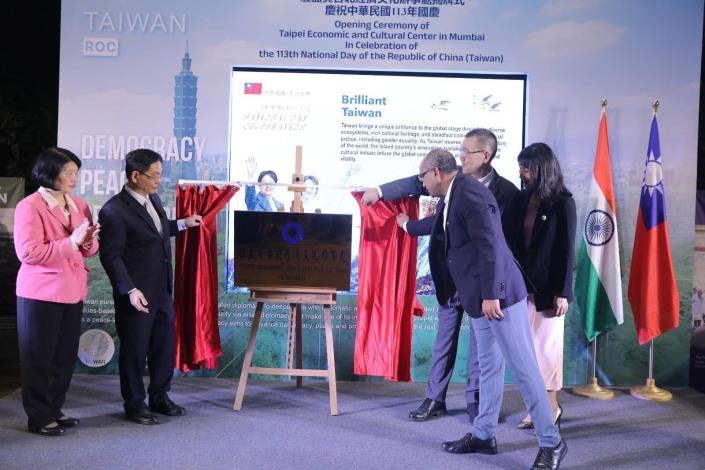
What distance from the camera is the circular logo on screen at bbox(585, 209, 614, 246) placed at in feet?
16.3

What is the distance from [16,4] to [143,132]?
450cm

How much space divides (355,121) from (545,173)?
1.76 m

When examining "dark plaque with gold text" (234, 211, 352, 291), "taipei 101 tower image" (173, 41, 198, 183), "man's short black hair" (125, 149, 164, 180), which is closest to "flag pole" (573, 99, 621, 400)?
"dark plaque with gold text" (234, 211, 352, 291)

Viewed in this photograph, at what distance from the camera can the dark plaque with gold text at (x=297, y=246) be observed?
4.33 metres

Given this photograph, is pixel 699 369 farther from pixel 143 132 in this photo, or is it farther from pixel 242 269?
pixel 143 132

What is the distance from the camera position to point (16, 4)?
8.45 m

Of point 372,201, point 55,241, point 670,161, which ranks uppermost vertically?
point 670,161

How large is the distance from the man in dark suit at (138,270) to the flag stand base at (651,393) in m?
3.21

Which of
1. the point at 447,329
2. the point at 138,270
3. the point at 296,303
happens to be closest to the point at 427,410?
the point at 447,329

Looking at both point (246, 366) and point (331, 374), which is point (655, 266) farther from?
point (246, 366)

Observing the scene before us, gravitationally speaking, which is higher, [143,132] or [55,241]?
[143,132]

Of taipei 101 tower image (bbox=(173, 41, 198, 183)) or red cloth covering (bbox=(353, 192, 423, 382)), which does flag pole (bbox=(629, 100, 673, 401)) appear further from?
taipei 101 tower image (bbox=(173, 41, 198, 183))

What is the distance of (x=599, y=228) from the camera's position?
4.99 metres

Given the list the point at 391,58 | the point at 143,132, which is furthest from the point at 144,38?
the point at 391,58
